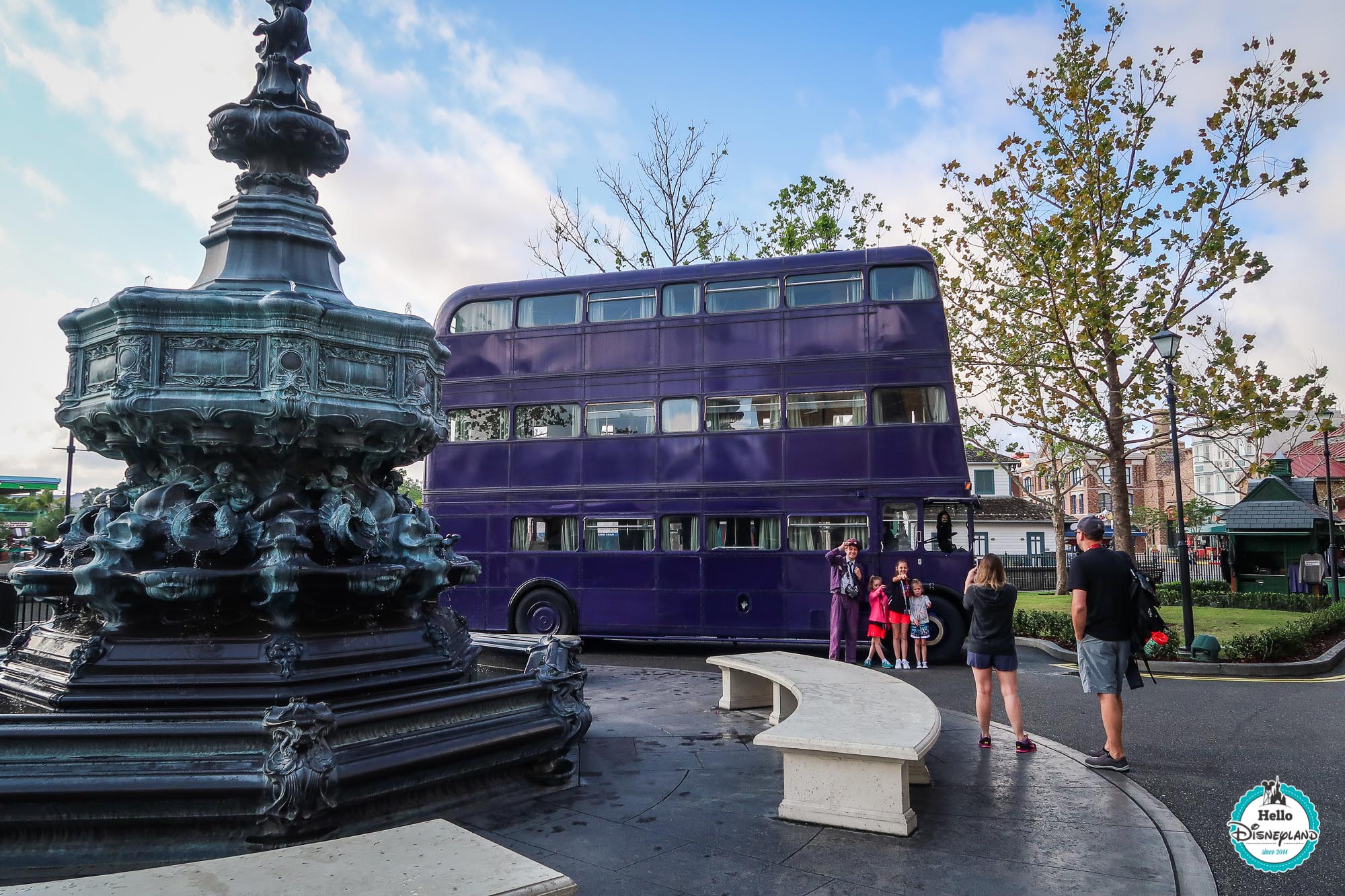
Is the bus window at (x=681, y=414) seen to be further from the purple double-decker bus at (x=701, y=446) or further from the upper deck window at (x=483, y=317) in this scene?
the upper deck window at (x=483, y=317)

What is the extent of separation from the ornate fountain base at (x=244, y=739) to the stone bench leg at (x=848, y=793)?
1512 mm

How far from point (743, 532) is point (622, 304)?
4.52 metres

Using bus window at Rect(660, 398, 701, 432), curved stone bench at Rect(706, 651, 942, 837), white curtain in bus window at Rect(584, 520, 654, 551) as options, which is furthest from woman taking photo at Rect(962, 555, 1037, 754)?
white curtain in bus window at Rect(584, 520, 654, 551)

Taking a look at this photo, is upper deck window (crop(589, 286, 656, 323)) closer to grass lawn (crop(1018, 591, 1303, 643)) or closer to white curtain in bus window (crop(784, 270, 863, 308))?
white curtain in bus window (crop(784, 270, 863, 308))

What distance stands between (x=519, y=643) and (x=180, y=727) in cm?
388

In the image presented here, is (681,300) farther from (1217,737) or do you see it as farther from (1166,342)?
(1217,737)

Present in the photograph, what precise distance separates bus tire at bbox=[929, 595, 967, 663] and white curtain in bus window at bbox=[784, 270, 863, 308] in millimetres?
5075

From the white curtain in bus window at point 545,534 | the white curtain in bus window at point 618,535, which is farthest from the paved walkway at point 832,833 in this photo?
the white curtain in bus window at point 545,534

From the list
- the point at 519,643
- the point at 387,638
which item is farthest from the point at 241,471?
the point at 519,643

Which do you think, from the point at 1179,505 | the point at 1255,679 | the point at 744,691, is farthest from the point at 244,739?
the point at 1179,505

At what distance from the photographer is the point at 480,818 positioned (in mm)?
4961

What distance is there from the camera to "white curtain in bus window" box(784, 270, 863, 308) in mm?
13938

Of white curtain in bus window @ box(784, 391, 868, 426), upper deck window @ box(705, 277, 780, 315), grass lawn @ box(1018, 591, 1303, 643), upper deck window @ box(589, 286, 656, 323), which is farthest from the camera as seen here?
grass lawn @ box(1018, 591, 1303, 643)

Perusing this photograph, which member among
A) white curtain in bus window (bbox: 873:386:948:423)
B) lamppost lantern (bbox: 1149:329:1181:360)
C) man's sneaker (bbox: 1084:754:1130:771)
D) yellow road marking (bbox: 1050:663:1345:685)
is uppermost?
lamppost lantern (bbox: 1149:329:1181:360)
